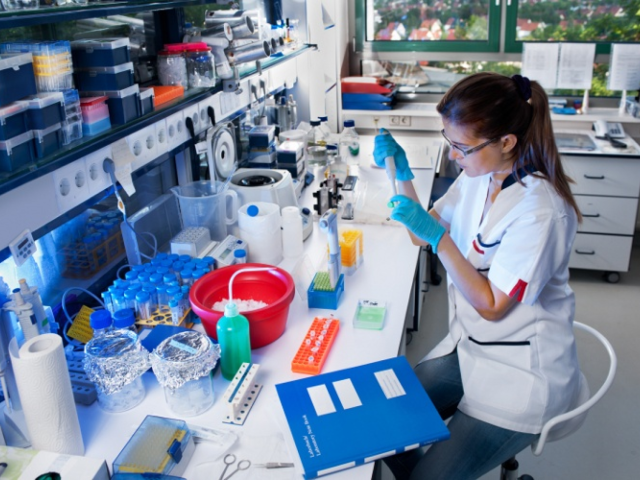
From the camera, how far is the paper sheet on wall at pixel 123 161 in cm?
181

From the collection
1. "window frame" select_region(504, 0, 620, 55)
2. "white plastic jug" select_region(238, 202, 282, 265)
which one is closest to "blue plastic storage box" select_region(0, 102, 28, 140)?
"white plastic jug" select_region(238, 202, 282, 265)

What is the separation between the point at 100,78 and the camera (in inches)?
67.7

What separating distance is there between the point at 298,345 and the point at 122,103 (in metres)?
0.84

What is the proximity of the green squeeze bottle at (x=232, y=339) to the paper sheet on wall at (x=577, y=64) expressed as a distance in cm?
312

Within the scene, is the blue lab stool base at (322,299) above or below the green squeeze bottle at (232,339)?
below

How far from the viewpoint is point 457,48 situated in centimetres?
418

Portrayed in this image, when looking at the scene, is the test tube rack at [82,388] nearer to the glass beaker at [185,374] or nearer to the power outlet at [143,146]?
the glass beaker at [185,374]

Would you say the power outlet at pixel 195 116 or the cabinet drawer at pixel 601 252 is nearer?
the power outlet at pixel 195 116

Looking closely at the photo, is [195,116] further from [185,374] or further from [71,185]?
[185,374]

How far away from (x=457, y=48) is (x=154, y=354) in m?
3.36

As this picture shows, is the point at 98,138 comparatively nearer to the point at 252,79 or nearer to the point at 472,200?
the point at 472,200

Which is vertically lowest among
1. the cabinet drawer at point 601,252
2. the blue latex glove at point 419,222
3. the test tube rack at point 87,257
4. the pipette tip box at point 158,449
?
the cabinet drawer at point 601,252

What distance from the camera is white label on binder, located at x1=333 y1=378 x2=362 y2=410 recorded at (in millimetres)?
1481

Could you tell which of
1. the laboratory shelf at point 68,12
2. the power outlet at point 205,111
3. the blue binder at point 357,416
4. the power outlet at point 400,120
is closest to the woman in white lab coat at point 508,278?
the blue binder at point 357,416
